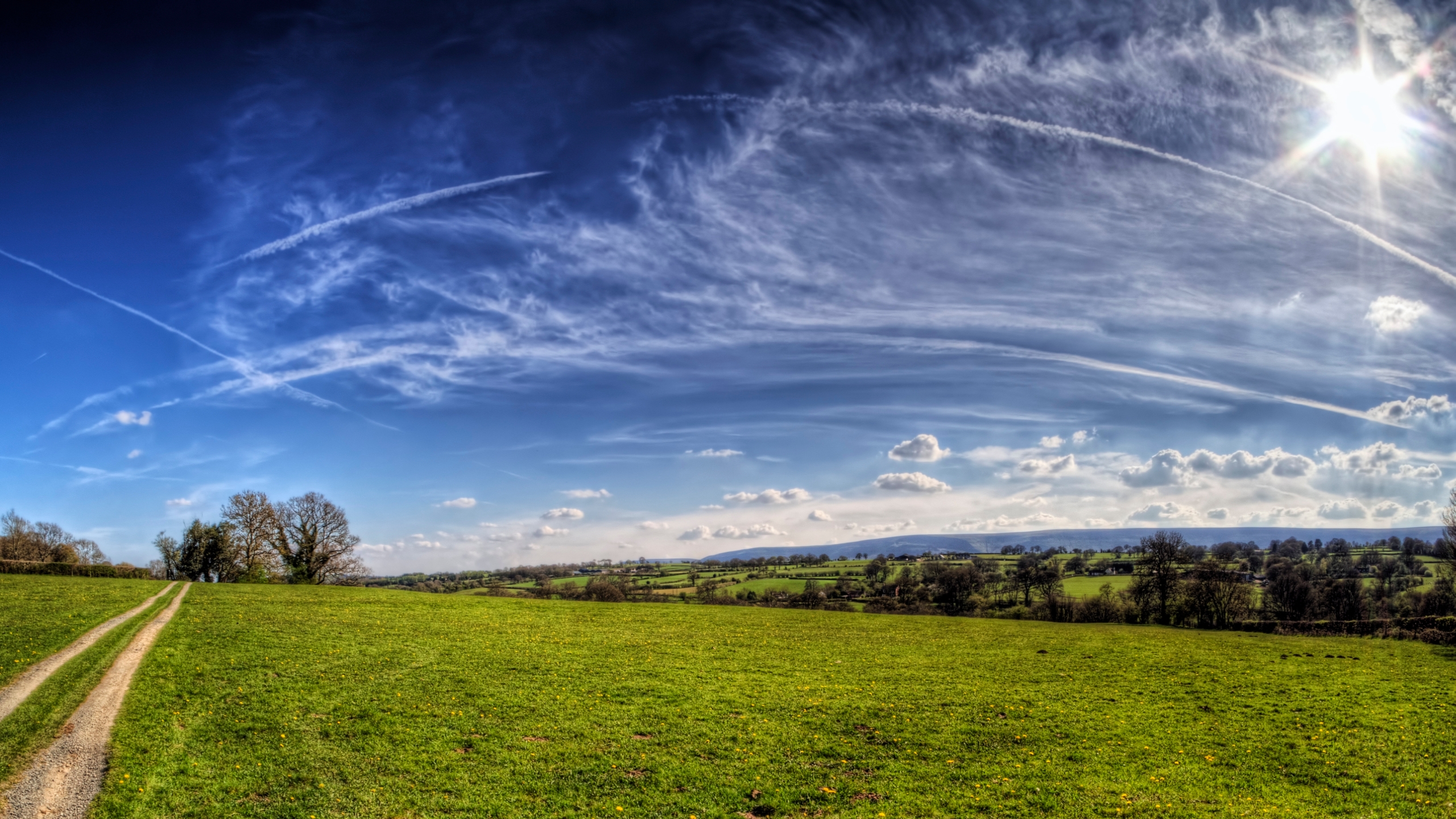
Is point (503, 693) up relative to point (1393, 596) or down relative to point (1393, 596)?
up

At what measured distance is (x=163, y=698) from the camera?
61.0 feet

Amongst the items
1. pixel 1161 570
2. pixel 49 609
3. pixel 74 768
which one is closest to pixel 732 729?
pixel 74 768

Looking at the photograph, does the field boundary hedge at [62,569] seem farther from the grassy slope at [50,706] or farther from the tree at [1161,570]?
the tree at [1161,570]

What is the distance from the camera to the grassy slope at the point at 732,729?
13.9 m

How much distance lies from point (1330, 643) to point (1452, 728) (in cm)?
2972

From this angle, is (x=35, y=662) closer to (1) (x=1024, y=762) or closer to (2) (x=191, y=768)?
(2) (x=191, y=768)

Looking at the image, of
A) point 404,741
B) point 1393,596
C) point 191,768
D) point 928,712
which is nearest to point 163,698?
point 191,768

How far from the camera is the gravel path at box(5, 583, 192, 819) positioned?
1203 cm

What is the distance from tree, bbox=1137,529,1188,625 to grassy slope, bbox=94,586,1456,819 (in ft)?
100

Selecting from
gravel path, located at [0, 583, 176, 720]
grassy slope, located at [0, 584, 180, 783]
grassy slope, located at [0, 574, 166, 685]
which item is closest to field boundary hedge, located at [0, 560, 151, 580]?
grassy slope, located at [0, 574, 166, 685]

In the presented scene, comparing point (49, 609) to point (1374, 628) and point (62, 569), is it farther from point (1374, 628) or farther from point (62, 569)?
point (1374, 628)

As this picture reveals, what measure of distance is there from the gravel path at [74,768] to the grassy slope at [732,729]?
439 millimetres

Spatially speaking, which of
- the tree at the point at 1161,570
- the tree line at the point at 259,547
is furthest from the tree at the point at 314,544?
the tree at the point at 1161,570

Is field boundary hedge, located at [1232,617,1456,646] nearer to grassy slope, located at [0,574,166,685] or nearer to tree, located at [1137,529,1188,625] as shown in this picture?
tree, located at [1137,529,1188,625]
